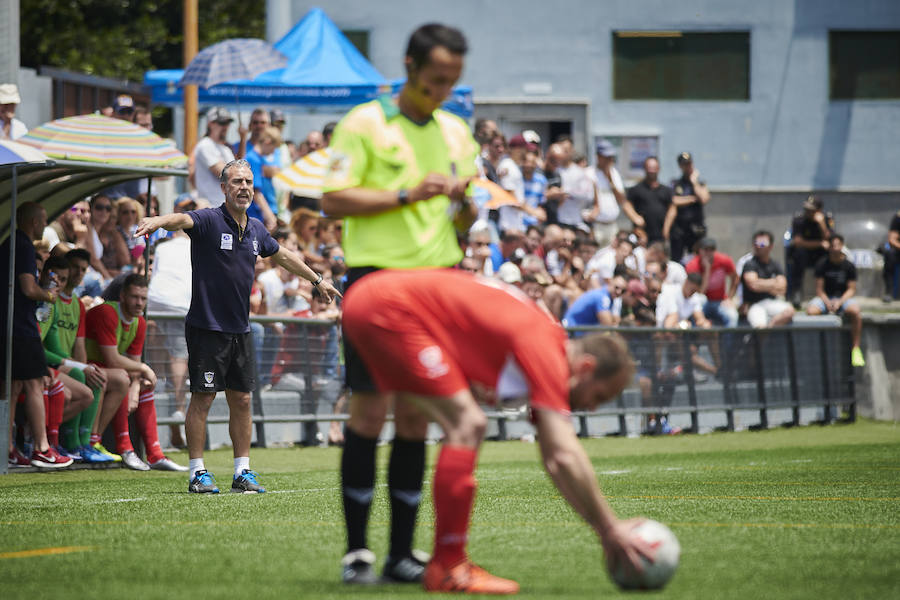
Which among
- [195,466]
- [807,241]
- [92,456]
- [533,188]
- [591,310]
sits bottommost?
[92,456]

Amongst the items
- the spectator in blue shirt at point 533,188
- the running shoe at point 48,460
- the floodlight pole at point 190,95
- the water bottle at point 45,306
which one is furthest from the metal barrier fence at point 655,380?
the floodlight pole at point 190,95

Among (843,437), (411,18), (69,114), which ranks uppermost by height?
(411,18)

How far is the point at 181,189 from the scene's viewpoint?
25.0 metres

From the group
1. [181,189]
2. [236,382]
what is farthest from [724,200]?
[236,382]

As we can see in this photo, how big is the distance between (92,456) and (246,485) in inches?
131

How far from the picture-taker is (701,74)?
29500mm

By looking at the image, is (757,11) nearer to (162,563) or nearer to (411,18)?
(411,18)

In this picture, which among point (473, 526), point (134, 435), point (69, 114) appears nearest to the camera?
point (473, 526)

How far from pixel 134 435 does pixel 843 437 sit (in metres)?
9.12

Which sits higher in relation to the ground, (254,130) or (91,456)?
(254,130)

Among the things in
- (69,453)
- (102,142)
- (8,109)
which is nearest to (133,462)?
(69,453)

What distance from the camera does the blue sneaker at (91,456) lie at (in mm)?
13117

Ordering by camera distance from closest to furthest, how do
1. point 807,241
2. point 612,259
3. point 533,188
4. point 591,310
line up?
point 591,310 → point 612,259 → point 533,188 → point 807,241

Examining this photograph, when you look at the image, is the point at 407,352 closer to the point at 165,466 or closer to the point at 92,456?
the point at 165,466
